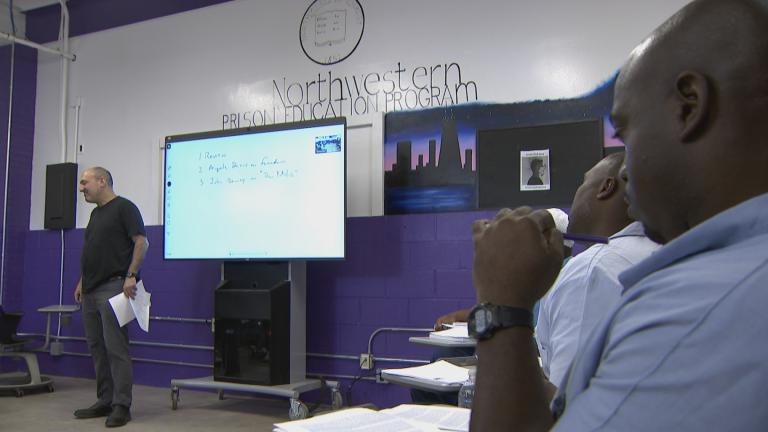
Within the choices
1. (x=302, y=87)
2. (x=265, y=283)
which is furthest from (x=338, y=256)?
(x=302, y=87)

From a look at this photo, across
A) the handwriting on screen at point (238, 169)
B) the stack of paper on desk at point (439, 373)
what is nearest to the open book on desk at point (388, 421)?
the stack of paper on desk at point (439, 373)

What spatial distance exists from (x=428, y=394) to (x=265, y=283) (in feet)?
6.65

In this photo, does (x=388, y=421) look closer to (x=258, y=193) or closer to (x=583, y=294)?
(x=583, y=294)

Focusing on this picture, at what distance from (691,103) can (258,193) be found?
151 inches

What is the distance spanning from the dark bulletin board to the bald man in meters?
3.18

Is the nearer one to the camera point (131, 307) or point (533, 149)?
point (533, 149)

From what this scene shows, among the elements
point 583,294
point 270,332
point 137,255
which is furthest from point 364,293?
point 583,294

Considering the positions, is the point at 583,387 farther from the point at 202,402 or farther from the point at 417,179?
the point at 202,402

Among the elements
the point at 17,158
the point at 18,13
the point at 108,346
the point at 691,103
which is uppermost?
the point at 18,13

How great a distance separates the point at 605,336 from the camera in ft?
1.72

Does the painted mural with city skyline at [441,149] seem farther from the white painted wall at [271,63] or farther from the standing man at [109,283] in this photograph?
the standing man at [109,283]

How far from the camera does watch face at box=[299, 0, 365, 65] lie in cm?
452

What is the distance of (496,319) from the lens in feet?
2.67

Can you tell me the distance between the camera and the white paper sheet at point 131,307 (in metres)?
3.99
